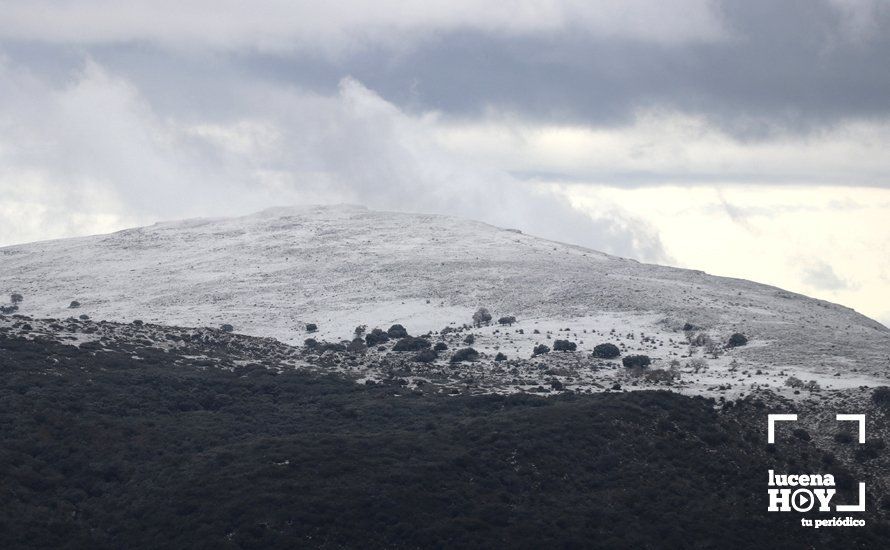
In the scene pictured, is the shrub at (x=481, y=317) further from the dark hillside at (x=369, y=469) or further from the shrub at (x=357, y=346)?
the dark hillside at (x=369, y=469)

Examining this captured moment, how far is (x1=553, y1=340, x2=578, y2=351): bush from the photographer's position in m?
91.8

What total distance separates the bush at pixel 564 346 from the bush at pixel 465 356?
6.58 metres

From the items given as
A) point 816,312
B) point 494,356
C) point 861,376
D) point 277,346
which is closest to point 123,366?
point 277,346

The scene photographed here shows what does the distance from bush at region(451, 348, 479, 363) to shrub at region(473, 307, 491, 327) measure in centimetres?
1343

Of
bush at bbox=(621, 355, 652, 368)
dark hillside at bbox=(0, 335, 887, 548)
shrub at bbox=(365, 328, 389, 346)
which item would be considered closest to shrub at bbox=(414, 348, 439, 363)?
shrub at bbox=(365, 328, 389, 346)

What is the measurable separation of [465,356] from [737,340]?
902 inches

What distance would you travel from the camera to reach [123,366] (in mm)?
76812

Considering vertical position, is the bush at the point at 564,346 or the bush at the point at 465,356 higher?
the bush at the point at 564,346

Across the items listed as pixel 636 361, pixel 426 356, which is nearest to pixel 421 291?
pixel 426 356

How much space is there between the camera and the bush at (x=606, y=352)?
3533 inches

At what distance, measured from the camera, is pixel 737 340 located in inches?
3693

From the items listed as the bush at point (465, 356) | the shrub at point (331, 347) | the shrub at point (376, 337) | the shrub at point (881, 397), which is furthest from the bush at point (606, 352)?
the shrub at point (881, 397)

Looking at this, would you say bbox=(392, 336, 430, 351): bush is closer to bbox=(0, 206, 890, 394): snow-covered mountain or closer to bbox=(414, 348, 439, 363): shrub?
bbox=(414, 348, 439, 363): shrub

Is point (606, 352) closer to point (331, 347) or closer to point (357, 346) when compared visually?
point (357, 346)
